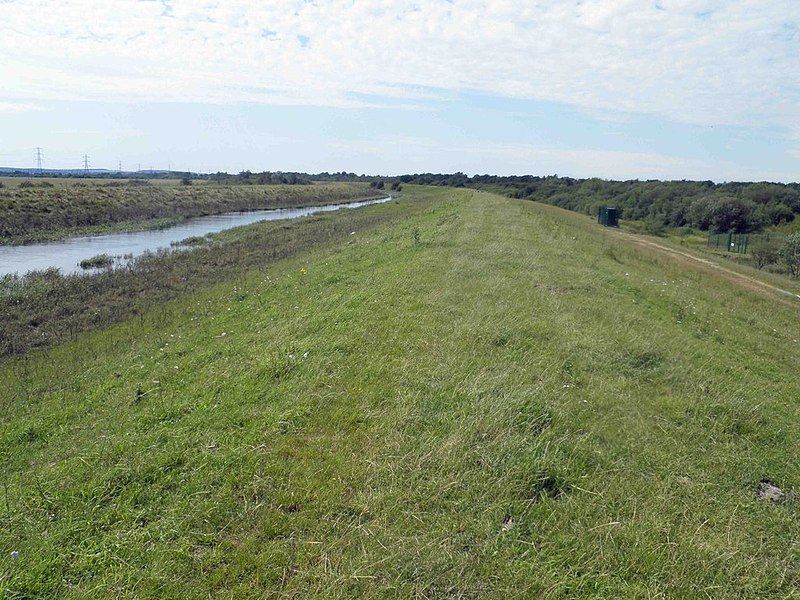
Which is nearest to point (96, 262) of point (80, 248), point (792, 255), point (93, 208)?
point (80, 248)

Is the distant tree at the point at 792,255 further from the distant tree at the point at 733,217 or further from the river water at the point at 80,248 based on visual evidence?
the river water at the point at 80,248

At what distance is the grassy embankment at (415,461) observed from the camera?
10.2ft

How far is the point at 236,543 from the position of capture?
10.8 ft

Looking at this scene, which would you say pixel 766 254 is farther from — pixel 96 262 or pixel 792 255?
pixel 96 262

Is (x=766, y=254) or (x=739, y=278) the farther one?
(x=766, y=254)

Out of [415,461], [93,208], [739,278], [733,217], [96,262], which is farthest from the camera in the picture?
[733,217]

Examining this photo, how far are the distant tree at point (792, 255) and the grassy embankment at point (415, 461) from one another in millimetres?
23456

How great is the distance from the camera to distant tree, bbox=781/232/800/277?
26.9 meters

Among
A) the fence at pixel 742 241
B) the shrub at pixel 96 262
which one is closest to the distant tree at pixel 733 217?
the fence at pixel 742 241

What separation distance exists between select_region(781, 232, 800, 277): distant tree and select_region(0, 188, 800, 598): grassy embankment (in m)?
23.5

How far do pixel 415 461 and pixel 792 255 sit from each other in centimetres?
3048

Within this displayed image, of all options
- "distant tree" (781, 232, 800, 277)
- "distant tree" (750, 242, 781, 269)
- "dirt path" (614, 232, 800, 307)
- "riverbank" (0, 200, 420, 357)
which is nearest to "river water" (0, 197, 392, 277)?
"riverbank" (0, 200, 420, 357)

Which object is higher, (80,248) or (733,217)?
A: (733,217)

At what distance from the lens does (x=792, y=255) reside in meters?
27.1
